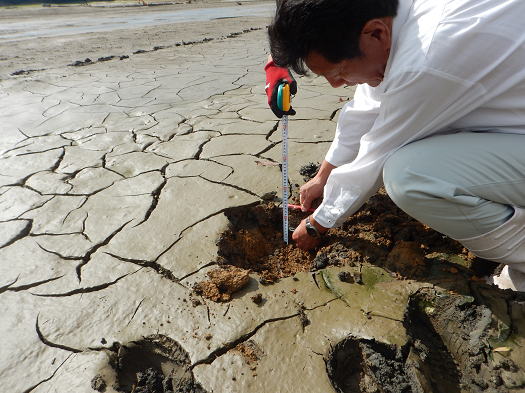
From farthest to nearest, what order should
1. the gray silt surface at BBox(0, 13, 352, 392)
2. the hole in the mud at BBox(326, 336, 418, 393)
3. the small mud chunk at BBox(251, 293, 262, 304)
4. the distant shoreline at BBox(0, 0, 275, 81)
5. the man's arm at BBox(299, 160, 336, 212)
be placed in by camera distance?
the distant shoreline at BBox(0, 0, 275, 81)
the man's arm at BBox(299, 160, 336, 212)
the small mud chunk at BBox(251, 293, 262, 304)
the gray silt surface at BBox(0, 13, 352, 392)
the hole in the mud at BBox(326, 336, 418, 393)

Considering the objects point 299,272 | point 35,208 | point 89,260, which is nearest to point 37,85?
point 35,208

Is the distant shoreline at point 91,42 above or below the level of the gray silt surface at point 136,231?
below

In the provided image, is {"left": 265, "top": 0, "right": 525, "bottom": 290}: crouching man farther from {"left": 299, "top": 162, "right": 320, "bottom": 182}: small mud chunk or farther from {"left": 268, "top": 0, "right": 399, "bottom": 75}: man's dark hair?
{"left": 299, "top": 162, "right": 320, "bottom": 182}: small mud chunk

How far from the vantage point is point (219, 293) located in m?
1.57

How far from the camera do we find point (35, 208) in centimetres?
229

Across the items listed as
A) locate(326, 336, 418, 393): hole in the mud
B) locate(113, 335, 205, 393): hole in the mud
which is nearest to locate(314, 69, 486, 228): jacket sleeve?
locate(326, 336, 418, 393): hole in the mud

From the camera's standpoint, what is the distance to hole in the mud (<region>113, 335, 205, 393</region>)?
1.33 metres

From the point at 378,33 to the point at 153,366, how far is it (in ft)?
4.62

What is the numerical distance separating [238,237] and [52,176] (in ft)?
5.03

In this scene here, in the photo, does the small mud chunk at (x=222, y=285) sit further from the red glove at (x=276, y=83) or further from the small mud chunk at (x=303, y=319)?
the red glove at (x=276, y=83)

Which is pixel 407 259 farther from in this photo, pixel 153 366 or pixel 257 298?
pixel 153 366

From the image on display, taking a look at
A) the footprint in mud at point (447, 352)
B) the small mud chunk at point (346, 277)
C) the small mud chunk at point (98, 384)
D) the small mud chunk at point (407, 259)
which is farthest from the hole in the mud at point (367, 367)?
the small mud chunk at point (98, 384)

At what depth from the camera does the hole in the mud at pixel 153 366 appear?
1333 mm

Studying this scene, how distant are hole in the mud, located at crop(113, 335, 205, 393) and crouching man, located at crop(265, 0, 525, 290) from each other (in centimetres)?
85
